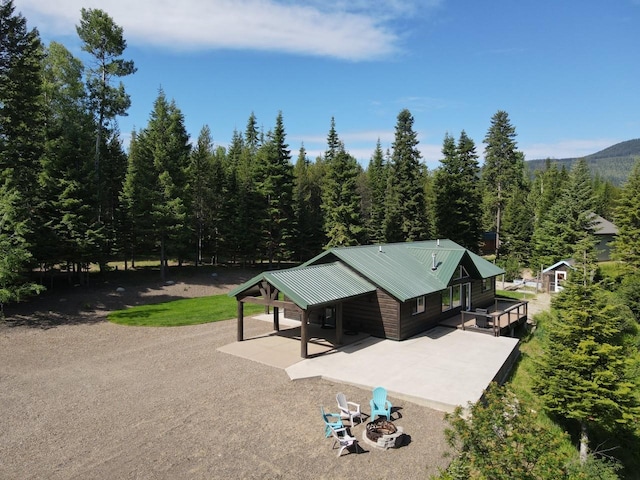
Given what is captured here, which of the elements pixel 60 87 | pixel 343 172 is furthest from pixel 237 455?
pixel 343 172

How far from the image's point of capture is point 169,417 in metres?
10.0

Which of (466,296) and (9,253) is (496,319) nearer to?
(466,296)

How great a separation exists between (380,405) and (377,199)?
46.5 metres

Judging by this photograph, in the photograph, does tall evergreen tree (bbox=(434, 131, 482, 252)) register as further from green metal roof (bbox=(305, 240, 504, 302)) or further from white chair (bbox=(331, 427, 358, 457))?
white chair (bbox=(331, 427, 358, 457))

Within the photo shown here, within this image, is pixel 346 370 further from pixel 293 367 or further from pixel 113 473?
pixel 113 473

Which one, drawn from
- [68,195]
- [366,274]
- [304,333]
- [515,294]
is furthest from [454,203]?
[68,195]

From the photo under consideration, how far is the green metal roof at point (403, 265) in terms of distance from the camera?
17.3 meters

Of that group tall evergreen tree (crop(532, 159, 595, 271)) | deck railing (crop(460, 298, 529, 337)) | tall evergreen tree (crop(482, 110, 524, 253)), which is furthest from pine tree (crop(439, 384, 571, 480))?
tall evergreen tree (crop(482, 110, 524, 253))

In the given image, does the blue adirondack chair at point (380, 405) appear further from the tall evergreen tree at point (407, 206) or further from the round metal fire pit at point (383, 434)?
the tall evergreen tree at point (407, 206)

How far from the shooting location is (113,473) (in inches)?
306

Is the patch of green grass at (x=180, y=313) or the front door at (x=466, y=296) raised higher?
the front door at (x=466, y=296)

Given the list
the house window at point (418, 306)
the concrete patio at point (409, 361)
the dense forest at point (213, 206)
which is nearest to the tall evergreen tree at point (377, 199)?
the dense forest at point (213, 206)

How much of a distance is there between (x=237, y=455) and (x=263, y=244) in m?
30.9

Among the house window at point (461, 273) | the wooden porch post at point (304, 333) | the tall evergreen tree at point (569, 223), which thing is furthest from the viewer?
the tall evergreen tree at point (569, 223)
